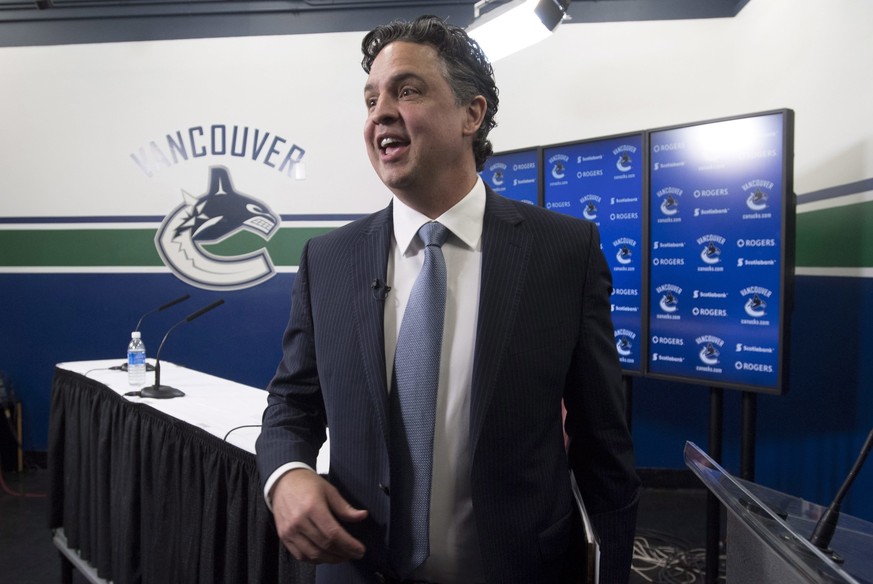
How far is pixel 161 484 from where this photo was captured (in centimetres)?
223

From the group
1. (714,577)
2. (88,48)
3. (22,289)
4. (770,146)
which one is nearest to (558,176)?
(770,146)

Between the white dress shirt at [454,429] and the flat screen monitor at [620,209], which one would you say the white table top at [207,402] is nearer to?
the white dress shirt at [454,429]

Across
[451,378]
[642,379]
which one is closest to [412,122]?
[451,378]

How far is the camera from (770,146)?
8.95ft

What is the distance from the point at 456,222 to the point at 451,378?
28 cm

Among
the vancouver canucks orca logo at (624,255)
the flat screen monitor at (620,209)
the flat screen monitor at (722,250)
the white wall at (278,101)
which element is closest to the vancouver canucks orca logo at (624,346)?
the flat screen monitor at (620,209)

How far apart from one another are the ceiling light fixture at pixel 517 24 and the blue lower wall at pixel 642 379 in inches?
72.7

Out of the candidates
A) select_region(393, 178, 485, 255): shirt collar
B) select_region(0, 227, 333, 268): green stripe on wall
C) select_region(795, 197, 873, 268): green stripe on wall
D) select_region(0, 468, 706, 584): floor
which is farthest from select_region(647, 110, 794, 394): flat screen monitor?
select_region(0, 227, 333, 268): green stripe on wall

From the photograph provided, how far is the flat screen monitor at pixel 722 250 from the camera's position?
2.71 metres

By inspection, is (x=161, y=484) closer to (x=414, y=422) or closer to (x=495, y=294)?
(x=414, y=422)

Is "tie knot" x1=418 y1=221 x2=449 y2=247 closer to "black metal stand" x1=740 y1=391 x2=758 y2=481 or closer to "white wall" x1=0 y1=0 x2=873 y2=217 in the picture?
"black metal stand" x1=740 y1=391 x2=758 y2=481

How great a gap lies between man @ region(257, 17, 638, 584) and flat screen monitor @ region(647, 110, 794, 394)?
195 centimetres

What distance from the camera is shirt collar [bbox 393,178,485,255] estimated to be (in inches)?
45.0

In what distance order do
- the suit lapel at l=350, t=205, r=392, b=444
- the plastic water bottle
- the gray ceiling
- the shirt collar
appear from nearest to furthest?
1. the suit lapel at l=350, t=205, r=392, b=444
2. the shirt collar
3. the plastic water bottle
4. the gray ceiling
